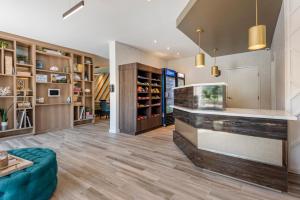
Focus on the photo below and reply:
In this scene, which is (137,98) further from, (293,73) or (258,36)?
(293,73)

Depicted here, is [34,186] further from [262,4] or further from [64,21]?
[262,4]

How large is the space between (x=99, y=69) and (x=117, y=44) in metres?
5.11

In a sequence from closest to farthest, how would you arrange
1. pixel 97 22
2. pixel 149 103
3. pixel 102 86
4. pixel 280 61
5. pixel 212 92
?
pixel 212 92
pixel 280 61
pixel 97 22
pixel 149 103
pixel 102 86

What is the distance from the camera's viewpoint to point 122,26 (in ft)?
13.7

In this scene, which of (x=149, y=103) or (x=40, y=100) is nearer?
(x=40, y=100)

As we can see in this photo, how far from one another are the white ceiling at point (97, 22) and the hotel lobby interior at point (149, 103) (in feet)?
0.11

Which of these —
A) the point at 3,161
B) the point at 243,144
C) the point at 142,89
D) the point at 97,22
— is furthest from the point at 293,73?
the point at 97,22

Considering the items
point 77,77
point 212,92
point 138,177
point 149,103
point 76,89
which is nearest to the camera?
point 138,177

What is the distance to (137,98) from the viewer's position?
16.6 ft

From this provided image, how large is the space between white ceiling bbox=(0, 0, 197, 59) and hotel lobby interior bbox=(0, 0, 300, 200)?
0.03 metres

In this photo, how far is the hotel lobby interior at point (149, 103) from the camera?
2.06 meters

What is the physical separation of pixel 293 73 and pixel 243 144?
54.6 inches

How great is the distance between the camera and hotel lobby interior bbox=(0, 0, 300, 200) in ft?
6.77

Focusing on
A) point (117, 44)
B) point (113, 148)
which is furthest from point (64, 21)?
point (113, 148)
